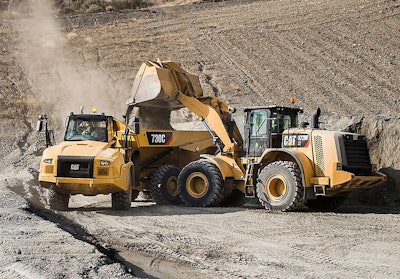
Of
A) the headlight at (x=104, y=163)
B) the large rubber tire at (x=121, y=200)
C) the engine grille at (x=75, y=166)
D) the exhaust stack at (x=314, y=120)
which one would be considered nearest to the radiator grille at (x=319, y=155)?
the exhaust stack at (x=314, y=120)

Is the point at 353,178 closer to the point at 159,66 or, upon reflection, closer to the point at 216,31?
the point at 159,66

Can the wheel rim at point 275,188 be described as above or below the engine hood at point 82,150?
below

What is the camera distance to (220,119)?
1616 cm

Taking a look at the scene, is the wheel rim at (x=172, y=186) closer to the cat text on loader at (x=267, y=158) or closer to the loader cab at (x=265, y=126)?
the cat text on loader at (x=267, y=158)

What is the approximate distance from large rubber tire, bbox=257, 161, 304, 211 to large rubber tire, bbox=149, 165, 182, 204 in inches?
105

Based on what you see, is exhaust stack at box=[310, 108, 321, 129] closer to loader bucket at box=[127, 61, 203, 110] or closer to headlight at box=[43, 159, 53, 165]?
loader bucket at box=[127, 61, 203, 110]

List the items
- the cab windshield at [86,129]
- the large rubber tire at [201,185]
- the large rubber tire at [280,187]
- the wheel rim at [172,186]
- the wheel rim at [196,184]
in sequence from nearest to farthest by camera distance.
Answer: the large rubber tire at [280,187]
the cab windshield at [86,129]
the large rubber tire at [201,185]
the wheel rim at [196,184]
the wheel rim at [172,186]

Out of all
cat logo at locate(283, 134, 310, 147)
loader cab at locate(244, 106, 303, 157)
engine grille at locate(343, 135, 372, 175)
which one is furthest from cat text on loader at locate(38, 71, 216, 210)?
engine grille at locate(343, 135, 372, 175)

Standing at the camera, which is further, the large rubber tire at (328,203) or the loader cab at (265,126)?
the large rubber tire at (328,203)

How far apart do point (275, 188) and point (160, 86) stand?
382 centimetres

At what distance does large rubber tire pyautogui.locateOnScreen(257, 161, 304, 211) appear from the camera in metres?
13.8

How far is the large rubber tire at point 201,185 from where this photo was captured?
15102mm

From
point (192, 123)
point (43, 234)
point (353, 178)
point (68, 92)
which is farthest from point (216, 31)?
point (43, 234)

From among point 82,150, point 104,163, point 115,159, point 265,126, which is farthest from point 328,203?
point 82,150
